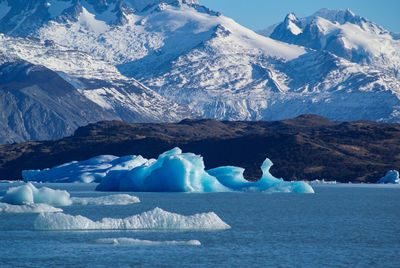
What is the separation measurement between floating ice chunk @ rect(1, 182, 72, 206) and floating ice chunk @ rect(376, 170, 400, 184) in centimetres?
11390

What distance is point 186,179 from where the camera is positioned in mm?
111000

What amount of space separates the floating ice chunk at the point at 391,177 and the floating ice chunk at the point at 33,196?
114 meters

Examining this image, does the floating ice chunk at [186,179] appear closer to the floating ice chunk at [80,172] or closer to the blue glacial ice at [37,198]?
the blue glacial ice at [37,198]

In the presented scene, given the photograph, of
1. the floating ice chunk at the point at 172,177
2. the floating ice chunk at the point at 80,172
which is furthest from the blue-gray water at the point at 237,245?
the floating ice chunk at the point at 80,172

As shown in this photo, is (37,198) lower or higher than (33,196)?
lower

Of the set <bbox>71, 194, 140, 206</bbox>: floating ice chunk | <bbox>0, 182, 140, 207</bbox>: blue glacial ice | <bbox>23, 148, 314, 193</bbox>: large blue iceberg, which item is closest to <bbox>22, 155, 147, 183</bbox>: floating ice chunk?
<bbox>23, 148, 314, 193</bbox>: large blue iceberg

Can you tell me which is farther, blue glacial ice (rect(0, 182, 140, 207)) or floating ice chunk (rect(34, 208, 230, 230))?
blue glacial ice (rect(0, 182, 140, 207))

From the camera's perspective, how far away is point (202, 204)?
9844 cm

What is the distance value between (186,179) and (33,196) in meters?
34.1

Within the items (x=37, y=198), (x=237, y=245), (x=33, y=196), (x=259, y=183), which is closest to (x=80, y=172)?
(x=259, y=183)

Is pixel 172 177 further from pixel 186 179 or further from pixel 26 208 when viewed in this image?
pixel 26 208

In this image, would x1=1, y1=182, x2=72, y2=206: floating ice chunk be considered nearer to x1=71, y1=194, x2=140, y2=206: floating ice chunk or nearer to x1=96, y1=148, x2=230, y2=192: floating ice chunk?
x1=71, y1=194, x2=140, y2=206: floating ice chunk

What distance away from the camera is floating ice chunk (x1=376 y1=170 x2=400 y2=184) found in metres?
182

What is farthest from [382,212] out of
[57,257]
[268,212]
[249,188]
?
[57,257]
